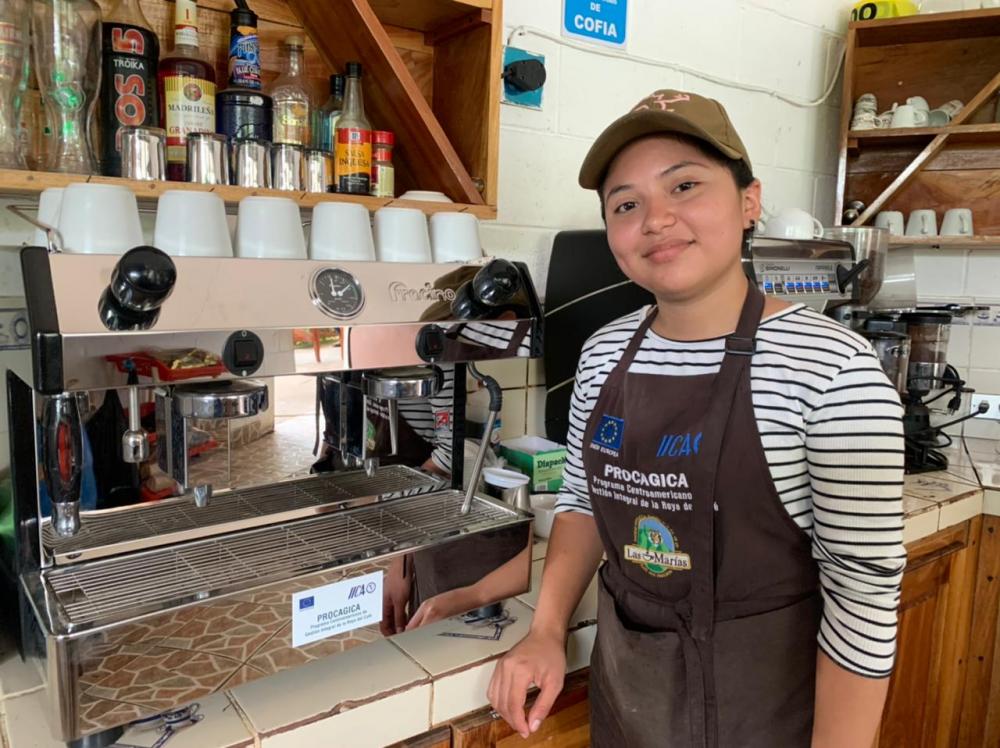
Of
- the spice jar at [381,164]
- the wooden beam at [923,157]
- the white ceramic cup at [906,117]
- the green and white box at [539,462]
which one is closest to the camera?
the spice jar at [381,164]

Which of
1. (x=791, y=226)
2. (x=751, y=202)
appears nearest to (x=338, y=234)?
(x=751, y=202)

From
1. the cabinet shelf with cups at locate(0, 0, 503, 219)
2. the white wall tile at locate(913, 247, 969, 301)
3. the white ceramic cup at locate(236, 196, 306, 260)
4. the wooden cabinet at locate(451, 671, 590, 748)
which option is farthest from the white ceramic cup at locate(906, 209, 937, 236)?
the white ceramic cup at locate(236, 196, 306, 260)

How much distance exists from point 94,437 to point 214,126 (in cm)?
43

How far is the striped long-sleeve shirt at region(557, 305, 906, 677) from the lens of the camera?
2.28 ft

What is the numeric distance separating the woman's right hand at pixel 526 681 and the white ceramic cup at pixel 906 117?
5.27 feet

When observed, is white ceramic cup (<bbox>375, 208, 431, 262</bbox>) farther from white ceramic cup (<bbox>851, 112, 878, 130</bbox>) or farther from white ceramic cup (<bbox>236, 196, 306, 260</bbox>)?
white ceramic cup (<bbox>851, 112, 878, 130</bbox>)

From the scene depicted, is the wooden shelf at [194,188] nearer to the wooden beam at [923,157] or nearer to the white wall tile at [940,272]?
the wooden beam at [923,157]

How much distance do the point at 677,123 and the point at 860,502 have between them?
0.40 m

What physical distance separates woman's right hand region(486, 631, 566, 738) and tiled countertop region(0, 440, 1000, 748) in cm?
3

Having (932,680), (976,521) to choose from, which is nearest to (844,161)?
(976,521)

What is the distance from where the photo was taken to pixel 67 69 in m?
0.87

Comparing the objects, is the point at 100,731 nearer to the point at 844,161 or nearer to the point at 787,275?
the point at 787,275

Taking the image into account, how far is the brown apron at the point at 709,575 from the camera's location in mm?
761

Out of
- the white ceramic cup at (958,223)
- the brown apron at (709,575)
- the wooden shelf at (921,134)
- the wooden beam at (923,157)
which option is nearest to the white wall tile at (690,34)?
the wooden shelf at (921,134)
